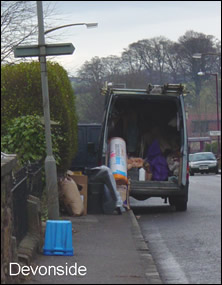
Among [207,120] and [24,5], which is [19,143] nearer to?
[207,120]

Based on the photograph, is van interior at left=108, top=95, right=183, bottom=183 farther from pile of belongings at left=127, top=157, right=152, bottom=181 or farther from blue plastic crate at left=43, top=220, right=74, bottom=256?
blue plastic crate at left=43, top=220, right=74, bottom=256

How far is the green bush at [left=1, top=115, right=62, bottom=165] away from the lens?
14.9 meters

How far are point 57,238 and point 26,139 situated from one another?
5088mm

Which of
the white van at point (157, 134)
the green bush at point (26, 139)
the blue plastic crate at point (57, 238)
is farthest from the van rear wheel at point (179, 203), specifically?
the blue plastic crate at point (57, 238)

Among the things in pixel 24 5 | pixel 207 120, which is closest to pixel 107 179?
pixel 207 120

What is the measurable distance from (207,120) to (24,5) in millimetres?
14901

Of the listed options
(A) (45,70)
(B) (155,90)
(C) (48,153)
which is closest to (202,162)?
(A) (45,70)

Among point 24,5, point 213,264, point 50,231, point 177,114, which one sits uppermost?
point 24,5

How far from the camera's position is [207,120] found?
1190 centimetres

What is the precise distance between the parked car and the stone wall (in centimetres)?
224

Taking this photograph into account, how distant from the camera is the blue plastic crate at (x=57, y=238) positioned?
9844 mm

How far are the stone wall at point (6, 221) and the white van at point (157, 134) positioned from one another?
7877 millimetres

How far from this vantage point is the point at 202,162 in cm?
1012

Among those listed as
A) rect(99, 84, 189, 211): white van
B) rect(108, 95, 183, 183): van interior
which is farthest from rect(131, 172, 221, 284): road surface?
rect(108, 95, 183, 183): van interior
